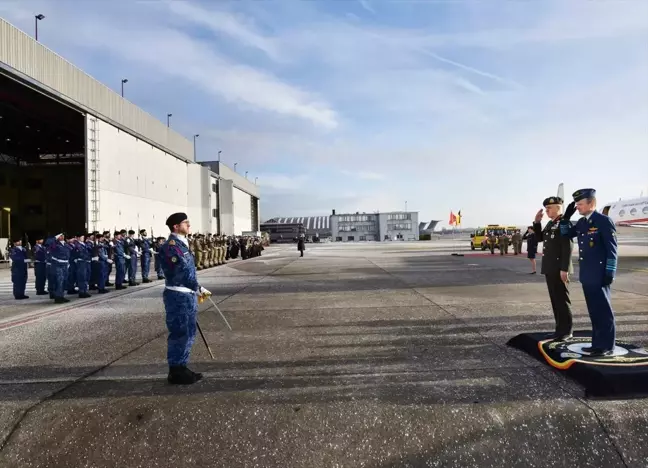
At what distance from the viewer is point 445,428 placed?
127 inches

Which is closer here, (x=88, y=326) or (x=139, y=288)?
(x=88, y=326)

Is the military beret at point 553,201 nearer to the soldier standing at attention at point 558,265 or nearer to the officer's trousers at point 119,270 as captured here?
the soldier standing at attention at point 558,265

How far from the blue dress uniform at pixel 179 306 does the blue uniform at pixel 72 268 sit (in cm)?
844

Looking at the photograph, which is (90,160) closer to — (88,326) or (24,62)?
(24,62)

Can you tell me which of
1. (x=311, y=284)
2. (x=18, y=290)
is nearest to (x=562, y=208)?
(x=311, y=284)

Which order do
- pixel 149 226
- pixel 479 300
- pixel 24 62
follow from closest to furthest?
pixel 479 300, pixel 24 62, pixel 149 226

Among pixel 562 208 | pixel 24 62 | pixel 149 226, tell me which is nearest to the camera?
pixel 562 208

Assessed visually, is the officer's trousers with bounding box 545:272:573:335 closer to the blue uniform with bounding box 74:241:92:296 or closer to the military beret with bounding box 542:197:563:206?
the military beret with bounding box 542:197:563:206

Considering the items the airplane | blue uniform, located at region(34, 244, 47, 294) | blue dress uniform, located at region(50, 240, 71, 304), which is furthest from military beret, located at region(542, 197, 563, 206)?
the airplane

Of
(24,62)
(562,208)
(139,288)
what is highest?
(24,62)

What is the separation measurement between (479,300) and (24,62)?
74.2 feet

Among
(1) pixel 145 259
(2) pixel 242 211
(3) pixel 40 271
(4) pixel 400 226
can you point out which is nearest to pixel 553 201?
(3) pixel 40 271

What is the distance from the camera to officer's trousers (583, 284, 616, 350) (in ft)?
13.9

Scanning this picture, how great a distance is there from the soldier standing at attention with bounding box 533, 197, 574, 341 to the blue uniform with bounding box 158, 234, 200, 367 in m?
4.08
